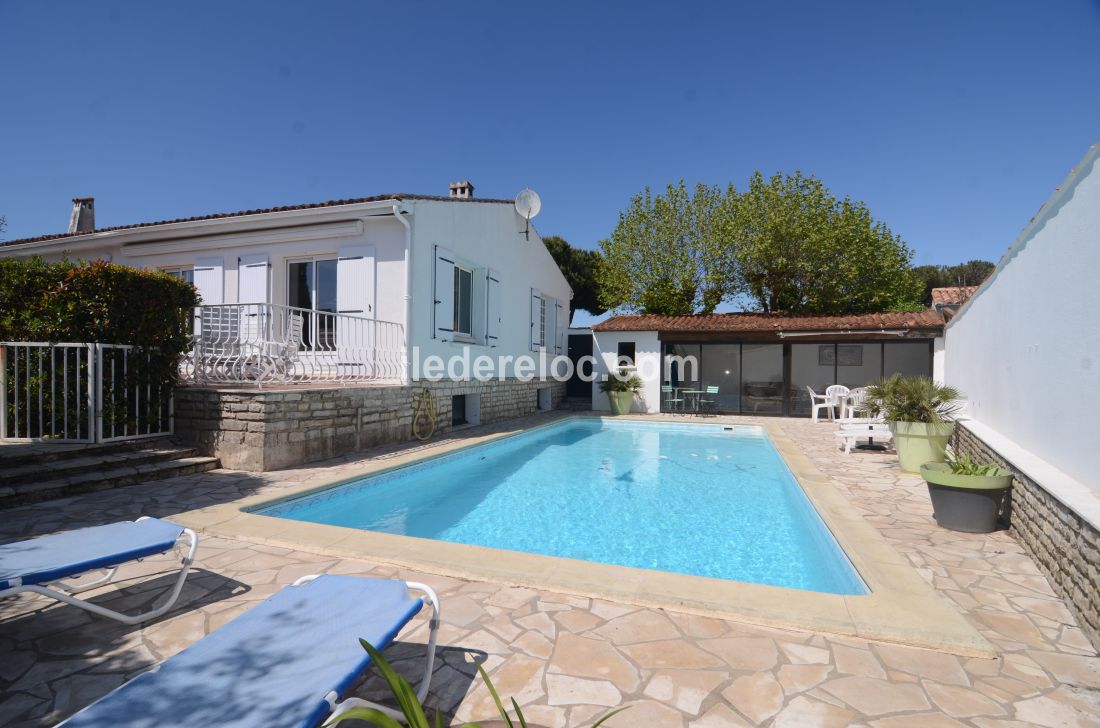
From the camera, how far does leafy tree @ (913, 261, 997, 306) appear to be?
38513 millimetres

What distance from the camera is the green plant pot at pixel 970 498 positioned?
4.28 m

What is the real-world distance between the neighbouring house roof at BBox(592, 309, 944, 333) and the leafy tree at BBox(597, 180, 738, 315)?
3.88 m

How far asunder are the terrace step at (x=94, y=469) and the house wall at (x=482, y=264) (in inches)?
156

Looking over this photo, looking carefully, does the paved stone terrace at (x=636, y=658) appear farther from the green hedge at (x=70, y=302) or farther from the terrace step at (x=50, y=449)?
the green hedge at (x=70, y=302)

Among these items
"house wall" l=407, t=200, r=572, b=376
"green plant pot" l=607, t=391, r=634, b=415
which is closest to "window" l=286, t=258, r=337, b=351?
"house wall" l=407, t=200, r=572, b=376

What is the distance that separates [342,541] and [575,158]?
1522 centimetres

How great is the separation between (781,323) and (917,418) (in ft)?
28.3

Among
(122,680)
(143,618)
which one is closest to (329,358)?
(143,618)

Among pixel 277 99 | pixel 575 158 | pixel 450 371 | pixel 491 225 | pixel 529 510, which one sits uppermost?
pixel 575 158

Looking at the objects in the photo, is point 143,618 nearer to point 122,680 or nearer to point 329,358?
point 122,680

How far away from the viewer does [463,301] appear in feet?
37.6

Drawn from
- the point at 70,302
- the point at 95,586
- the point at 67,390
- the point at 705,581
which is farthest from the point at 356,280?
the point at 705,581

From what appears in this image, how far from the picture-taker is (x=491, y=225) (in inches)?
482

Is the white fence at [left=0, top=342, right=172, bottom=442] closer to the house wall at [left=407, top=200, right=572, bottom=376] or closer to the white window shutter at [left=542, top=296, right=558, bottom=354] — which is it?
the house wall at [left=407, top=200, right=572, bottom=376]
